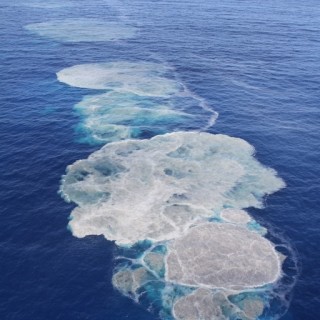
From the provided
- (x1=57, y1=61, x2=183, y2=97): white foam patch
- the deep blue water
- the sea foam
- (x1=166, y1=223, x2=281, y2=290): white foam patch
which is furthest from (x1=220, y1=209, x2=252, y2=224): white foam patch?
(x1=57, y1=61, x2=183, y2=97): white foam patch

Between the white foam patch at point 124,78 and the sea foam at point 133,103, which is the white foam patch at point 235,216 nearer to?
the sea foam at point 133,103

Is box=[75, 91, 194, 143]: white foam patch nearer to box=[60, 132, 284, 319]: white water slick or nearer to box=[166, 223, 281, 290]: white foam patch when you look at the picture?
box=[60, 132, 284, 319]: white water slick

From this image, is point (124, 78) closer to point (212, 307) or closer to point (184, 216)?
point (184, 216)

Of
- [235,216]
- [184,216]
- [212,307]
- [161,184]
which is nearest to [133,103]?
[161,184]

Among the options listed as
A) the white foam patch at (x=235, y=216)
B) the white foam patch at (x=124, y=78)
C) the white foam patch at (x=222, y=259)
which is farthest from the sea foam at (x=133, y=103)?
the white foam patch at (x=222, y=259)

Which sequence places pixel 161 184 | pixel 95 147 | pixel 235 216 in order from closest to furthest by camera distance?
pixel 235 216, pixel 161 184, pixel 95 147
